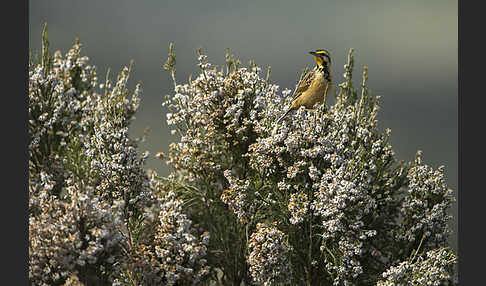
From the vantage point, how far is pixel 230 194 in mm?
5469

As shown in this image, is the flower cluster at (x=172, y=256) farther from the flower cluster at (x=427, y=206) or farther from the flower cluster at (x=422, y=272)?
the flower cluster at (x=427, y=206)

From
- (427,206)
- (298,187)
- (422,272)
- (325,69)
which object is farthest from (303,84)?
(422,272)

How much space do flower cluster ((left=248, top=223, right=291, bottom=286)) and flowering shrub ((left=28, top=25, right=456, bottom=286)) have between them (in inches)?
0.5

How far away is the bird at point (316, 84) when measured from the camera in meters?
5.77

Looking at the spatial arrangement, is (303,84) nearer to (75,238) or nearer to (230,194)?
(230,194)

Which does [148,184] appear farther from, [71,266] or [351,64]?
[351,64]

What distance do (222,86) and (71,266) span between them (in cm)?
224

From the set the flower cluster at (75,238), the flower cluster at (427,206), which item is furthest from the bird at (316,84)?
the flower cluster at (75,238)

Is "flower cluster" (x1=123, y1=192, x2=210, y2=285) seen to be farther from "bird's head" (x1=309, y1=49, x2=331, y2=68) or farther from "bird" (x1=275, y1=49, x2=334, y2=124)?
"bird's head" (x1=309, y1=49, x2=331, y2=68)

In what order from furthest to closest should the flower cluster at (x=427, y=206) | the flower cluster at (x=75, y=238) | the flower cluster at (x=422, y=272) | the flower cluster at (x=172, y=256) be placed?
the flower cluster at (x=427, y=206) → the flower cluster at (x=422, y=272) → the flower cluster at (x=172, y=256) → the flower cluster at (x=75, y=238)

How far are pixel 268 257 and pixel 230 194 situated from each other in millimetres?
695

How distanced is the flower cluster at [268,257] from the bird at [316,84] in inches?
49.2

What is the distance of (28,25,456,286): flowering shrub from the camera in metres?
4.82

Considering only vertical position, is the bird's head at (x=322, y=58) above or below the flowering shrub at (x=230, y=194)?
above
